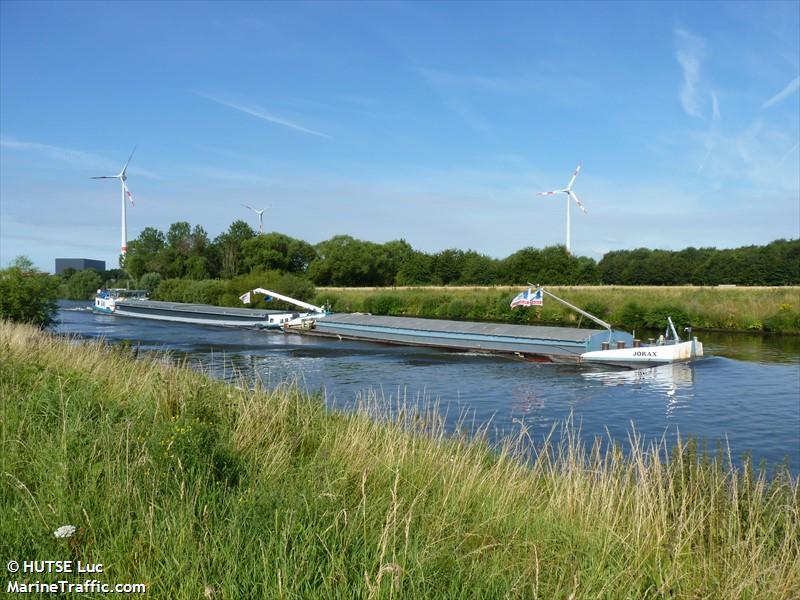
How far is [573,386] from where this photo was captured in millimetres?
27141

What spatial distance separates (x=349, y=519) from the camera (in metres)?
5.60

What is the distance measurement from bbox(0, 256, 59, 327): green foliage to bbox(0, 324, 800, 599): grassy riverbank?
25883 millimetres

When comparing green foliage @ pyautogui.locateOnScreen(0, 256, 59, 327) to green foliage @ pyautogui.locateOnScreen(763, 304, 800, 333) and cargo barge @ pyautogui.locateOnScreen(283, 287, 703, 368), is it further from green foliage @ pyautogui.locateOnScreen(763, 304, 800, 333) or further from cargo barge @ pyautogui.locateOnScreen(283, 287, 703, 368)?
green foliage @ pyautogui.locateOnScreen(763, 304, 800, 333)

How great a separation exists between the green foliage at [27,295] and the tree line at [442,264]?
5741 centimetres

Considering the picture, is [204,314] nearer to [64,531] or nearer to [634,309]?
[634,309]

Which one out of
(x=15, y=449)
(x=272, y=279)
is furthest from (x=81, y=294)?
(x=15, y=449)

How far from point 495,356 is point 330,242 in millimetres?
111364

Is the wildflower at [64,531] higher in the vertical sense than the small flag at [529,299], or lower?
lower

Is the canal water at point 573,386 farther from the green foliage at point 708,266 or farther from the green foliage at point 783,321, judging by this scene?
the green foliage at point 708,266

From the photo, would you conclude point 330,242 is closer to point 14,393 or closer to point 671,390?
point 671,390

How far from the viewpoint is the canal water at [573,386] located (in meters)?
18.2

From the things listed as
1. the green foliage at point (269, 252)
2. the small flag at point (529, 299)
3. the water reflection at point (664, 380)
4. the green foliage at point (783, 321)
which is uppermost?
the green foliage at point (269, 252)

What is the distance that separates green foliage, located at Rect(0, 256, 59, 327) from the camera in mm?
31344

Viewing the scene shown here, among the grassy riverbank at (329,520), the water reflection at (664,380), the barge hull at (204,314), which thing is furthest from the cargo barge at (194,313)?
the grassy riverbank at (329,520)
